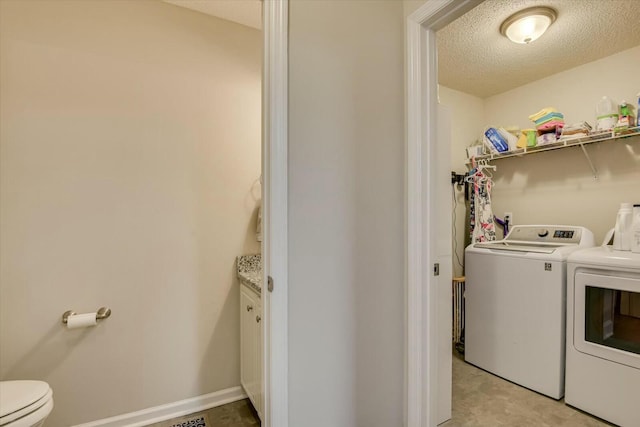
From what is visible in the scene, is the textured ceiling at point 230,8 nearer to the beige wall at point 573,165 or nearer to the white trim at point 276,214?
the white trim at point 276,214

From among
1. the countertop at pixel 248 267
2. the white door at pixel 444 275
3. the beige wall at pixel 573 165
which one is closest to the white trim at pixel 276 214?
the countertop at pixel 248 267

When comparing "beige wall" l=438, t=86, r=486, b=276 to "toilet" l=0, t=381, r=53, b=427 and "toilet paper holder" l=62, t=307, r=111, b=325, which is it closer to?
"toilet paper holder" l=62, t=307, r=111, b=325

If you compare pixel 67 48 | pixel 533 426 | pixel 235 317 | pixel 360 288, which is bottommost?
pixel 533 426

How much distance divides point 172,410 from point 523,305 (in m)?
2.32

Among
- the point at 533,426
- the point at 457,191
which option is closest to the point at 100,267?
the point at 533,426

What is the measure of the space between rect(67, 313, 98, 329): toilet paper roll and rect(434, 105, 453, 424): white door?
1.83m

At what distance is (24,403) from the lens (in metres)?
1.15

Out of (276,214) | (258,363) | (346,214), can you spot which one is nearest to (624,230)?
(346,214)

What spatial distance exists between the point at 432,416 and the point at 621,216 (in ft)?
5.56

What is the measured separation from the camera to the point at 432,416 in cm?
126

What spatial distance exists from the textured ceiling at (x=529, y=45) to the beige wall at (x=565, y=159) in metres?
0.12

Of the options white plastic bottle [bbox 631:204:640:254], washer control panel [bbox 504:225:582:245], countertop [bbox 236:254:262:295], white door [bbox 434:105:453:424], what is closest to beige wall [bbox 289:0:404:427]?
white door [bbox 434:105:453:424]

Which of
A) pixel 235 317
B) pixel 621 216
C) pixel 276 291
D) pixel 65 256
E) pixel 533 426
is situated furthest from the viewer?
pixel 235 317

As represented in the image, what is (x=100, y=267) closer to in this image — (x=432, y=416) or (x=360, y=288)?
(x=360, y=288)
